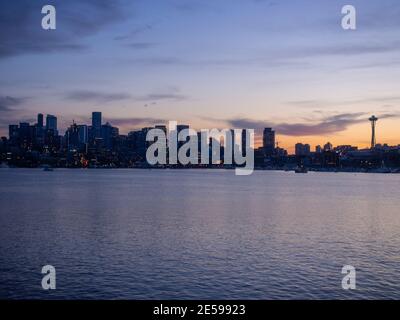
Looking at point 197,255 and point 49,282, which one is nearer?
point 49,282

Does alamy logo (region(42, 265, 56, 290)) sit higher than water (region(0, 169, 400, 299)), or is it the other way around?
alamy logo (region(42, 265, 56, 290))

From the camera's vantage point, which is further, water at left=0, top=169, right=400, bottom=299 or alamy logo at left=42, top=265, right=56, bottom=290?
water at left=0, top=169, right=400, bottom=299

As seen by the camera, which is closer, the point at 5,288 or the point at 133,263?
the point at 5,288

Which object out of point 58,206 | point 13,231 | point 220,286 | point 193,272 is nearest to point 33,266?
point 193,272

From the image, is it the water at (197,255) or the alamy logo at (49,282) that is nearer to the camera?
the alamy logo at (49,282)

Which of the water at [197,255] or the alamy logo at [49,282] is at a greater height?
the alamy logo at [49,282]

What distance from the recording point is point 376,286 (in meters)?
24.9

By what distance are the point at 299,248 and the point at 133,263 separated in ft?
44.8

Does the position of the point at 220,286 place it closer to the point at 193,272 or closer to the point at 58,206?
the point at 193,272

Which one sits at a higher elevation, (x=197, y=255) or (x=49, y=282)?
(x=49, y=282)
